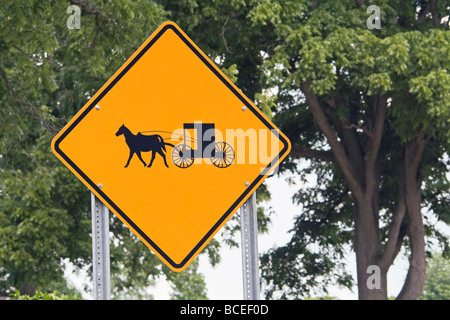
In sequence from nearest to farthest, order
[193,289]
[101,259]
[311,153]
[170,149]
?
[101,259]
[170,149]
[311,153]
[193,289]

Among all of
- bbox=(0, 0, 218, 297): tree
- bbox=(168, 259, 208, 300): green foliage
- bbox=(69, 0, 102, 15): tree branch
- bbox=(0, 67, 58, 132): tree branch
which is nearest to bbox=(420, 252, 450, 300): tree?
bbox=(168, 259, 208, 300): green foliage

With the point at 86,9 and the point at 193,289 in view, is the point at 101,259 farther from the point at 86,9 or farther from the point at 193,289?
the point at 193,289

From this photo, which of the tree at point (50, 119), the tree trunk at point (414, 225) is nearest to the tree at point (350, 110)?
the tree trunk at point (414, 225)

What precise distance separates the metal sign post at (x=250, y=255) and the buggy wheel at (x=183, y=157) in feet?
1.18

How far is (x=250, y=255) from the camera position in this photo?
12.1ft

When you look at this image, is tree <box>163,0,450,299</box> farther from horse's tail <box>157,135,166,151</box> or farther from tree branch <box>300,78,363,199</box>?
horse's tail <box>157,135,166,151</box>

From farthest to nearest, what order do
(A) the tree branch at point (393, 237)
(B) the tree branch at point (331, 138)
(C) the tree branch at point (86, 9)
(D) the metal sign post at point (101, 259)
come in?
(A) the tree branch at point (393, 237)
(B) the tree branch at point (331, 138)
(C) the tree branch at point (86, 9)
(D) the metal sign post at point (101, 259)

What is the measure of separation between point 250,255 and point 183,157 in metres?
0.59

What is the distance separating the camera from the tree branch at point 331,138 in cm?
1706

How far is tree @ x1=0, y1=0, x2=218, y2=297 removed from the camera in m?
10.9

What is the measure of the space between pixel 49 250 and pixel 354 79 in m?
7.91

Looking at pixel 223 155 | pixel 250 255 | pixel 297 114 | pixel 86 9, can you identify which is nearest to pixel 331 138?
pixel 297 114

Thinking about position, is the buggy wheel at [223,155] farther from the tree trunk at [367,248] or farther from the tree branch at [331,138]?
the tree trunk at [367,248]

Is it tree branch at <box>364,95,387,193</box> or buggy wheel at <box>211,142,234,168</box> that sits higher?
tree branch at <box>364,95,387,193</box>
